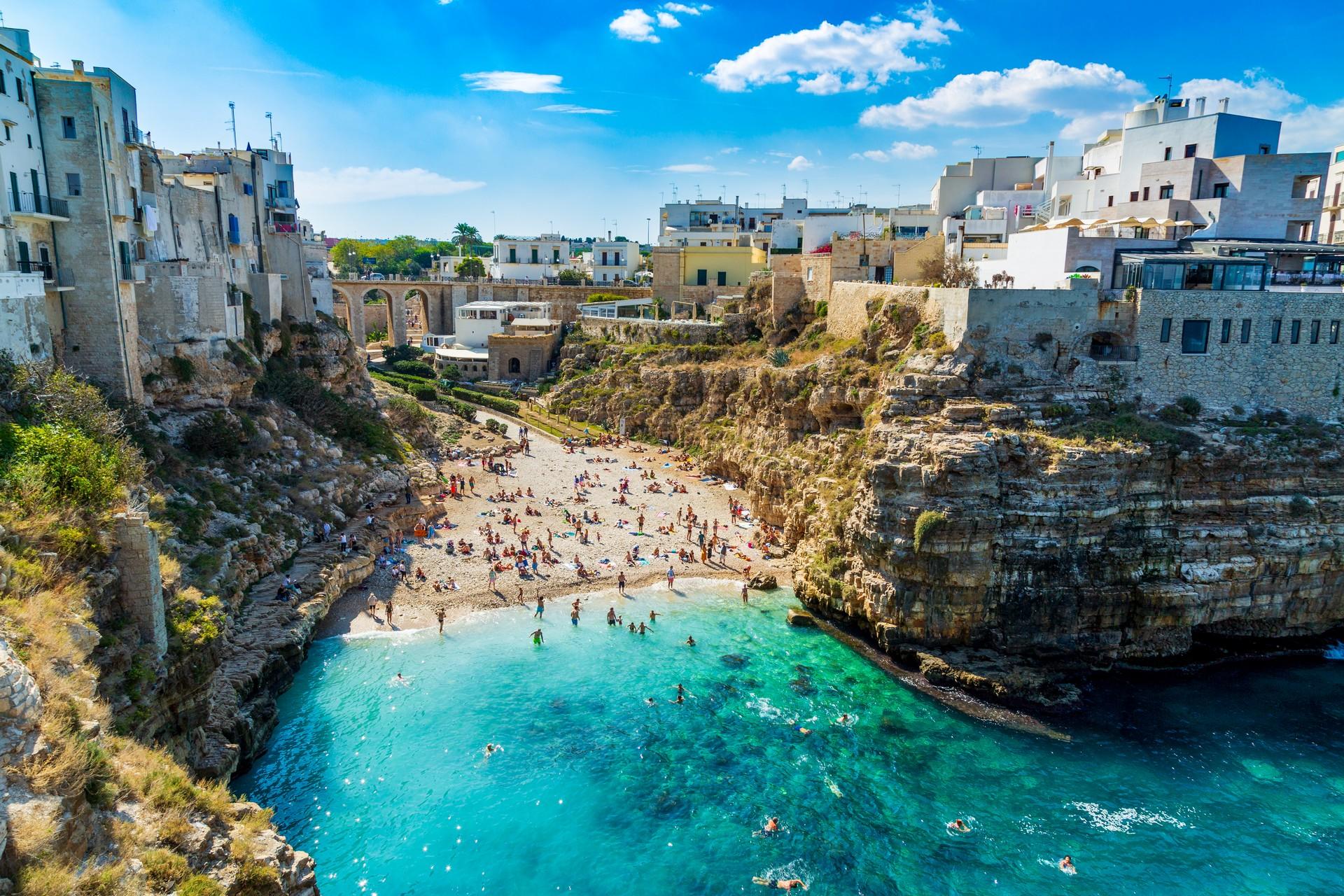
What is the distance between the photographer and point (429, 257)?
10869 cm

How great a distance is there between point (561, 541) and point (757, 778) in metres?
15.1

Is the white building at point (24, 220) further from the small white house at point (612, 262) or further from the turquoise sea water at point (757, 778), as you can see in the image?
the small white house at point (612, 262)

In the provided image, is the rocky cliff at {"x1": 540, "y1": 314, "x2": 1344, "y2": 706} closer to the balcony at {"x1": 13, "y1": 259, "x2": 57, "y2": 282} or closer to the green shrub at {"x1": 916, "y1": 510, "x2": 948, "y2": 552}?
the green shrub at {"x1": 916, "y1": 510, "x2": 948, "y2": 552}

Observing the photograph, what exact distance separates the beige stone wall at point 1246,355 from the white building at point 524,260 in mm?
51870

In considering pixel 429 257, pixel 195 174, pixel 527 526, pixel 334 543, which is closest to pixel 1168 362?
pixel 527 526

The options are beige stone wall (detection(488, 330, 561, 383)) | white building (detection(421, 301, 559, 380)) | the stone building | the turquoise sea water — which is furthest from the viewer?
white building (detection(421, 301, 559, 380))

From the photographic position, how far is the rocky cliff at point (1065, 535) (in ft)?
80.9

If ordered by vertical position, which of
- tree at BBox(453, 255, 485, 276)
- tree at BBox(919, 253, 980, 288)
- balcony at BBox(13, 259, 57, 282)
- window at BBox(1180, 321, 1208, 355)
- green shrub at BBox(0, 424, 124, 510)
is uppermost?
tree at BBox(453, 255, 485, 276)

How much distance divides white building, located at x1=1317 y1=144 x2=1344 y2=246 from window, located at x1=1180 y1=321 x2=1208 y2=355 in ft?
62.4

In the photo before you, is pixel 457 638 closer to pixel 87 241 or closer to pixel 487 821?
pixel 487 821

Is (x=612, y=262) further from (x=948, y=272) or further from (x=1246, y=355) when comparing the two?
(x=1246, y=355)

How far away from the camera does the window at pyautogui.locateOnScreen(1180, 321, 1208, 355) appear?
2789 cm

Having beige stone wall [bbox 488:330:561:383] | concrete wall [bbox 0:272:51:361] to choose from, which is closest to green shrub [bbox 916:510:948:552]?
concrete wall [bbox 0:272:51:361]

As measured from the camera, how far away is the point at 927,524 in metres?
24.3
